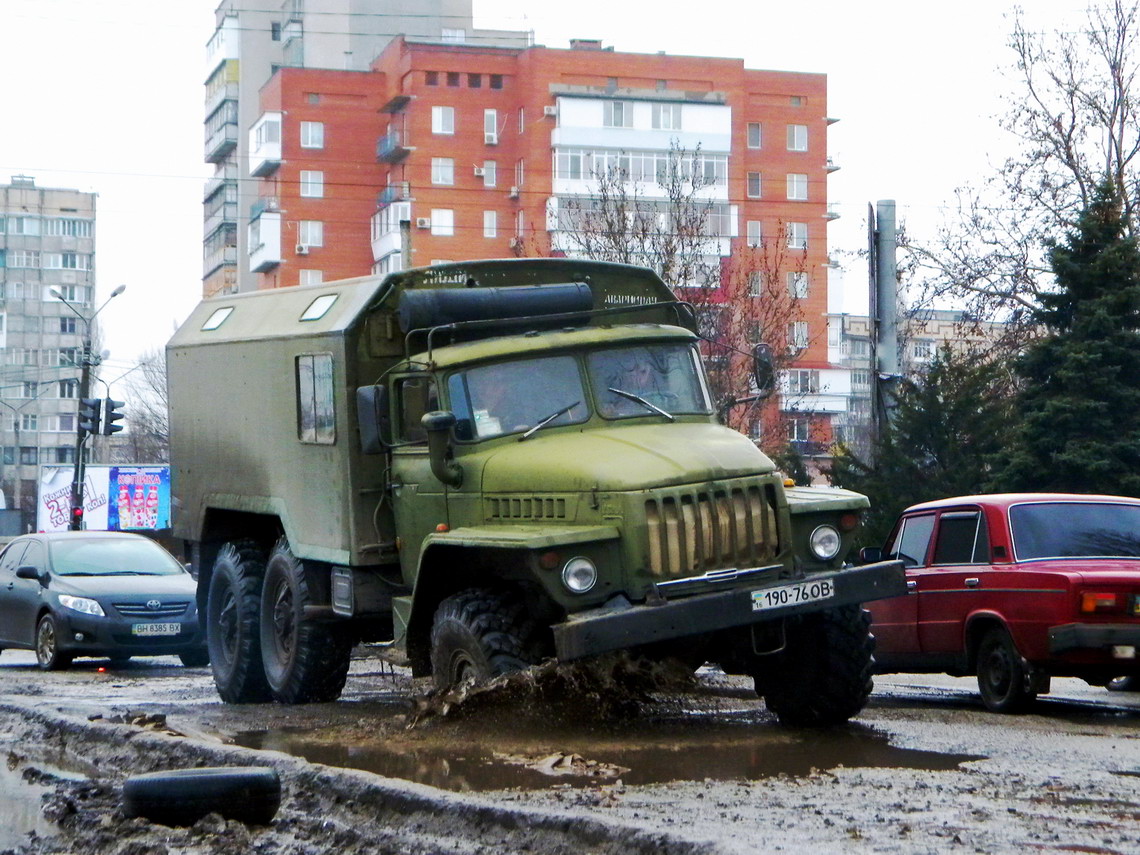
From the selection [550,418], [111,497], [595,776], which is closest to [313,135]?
[111,497]

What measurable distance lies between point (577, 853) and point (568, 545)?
300cm

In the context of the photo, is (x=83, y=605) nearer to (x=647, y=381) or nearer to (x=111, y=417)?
(x=647, y=381)

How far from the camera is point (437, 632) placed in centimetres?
993

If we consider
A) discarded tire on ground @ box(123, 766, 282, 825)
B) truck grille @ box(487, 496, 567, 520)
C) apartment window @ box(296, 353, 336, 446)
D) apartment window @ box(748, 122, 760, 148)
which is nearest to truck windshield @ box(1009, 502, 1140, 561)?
truck grille @ box(487, 496, 567, 520)

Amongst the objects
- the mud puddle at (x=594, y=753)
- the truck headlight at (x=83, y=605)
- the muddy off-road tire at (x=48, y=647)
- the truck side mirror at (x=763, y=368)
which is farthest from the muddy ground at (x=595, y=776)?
the muddy off-road tire at (x=48, y=647)

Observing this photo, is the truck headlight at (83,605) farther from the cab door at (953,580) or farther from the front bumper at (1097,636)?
the front bumper at (1097,636)

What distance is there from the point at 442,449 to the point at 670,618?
2.12 meters

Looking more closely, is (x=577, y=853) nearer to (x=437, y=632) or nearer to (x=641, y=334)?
(x=437, y=632)

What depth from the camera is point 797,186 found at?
87.8 m

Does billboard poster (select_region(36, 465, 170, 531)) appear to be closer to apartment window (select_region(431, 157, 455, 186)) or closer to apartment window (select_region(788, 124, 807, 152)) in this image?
apartment window (select_region(431, 157, 455, 186))

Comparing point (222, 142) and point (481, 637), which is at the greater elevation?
point (222, 142)

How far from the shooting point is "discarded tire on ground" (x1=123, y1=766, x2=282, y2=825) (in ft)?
24.3

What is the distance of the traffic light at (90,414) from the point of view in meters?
40.3

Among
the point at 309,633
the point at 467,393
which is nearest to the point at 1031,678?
the point at 467,393
